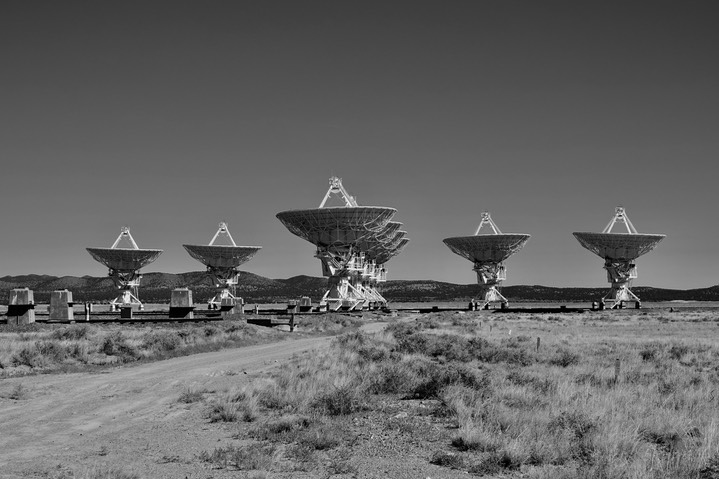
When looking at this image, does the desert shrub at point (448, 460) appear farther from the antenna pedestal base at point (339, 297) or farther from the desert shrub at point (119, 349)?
the antenna pedestal base at point (339, 297)

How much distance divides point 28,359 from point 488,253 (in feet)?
230

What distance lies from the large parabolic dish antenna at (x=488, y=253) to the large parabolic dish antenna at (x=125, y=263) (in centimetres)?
3880

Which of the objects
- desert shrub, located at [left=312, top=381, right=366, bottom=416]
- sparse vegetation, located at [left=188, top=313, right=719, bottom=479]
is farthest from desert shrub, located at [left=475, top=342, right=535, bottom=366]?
desert shrub, located at [left=312, top=381, right=366, bottom=416]

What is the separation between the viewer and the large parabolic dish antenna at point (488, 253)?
82500 mm

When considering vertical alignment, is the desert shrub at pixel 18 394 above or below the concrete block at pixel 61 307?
below

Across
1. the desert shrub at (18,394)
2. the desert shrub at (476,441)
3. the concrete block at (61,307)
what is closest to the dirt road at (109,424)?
the desert shrub at (18,394)

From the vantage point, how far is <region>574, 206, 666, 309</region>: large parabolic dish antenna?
8331cm

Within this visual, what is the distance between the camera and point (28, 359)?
65.5 feet

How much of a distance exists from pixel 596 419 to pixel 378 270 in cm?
9388

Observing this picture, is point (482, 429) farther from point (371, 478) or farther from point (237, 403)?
point (237, 403)

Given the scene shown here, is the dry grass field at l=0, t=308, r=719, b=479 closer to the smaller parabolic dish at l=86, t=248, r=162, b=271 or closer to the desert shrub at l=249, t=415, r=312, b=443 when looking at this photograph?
the desert shrub at l=249, t=415, r=312, b=443

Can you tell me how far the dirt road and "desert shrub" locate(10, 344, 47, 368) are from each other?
2.16 m

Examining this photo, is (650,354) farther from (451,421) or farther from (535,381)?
(451,421)

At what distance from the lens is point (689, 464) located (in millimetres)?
8266
